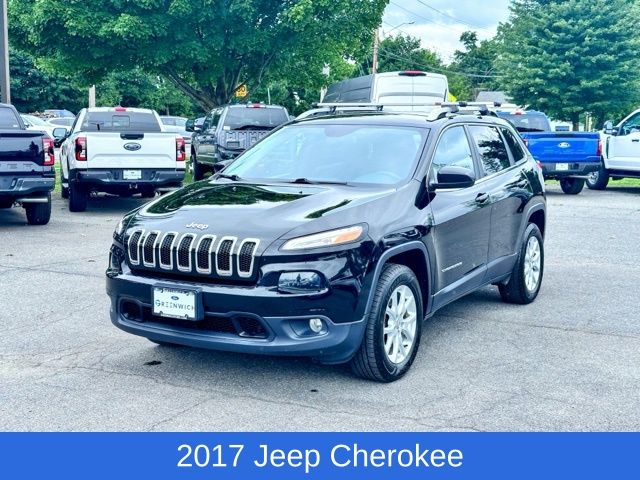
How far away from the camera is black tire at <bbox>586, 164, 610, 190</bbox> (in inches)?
780

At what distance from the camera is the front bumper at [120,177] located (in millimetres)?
13414

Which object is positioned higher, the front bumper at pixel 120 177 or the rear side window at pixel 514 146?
the rear side window at pixel 514 146

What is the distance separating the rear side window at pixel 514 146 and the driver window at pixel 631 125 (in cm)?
1242

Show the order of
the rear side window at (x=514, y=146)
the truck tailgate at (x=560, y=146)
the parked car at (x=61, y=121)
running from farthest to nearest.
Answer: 1. the parked car at (x=61, y=121)
2. the truck tailgate at (x=560, y=146)
3. the rear side window at (x=514, y=146)

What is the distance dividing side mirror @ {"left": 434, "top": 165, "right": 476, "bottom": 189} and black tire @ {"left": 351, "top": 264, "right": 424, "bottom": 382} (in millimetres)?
738

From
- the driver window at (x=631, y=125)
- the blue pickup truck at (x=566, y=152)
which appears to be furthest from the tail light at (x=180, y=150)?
the driver window at (x=631, y=125)

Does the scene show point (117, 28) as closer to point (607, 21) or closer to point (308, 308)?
point (308, 308)

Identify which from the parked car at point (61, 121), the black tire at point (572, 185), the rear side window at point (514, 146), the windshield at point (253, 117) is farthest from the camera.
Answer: the parked car at point (61, 121)

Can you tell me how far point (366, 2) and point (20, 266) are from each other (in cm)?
1451

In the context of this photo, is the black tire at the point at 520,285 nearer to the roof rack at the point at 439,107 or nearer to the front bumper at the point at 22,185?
the roof rack at the point at 439,107

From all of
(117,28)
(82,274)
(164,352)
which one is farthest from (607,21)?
(164,352)

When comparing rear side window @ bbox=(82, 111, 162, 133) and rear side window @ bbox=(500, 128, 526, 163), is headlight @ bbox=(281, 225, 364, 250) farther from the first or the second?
rear side window @ bbox=(82, 111, 162, 133)

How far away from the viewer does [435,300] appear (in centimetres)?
571

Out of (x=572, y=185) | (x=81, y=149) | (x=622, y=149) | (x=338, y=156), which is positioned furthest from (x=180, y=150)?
(x=622, y=149)
